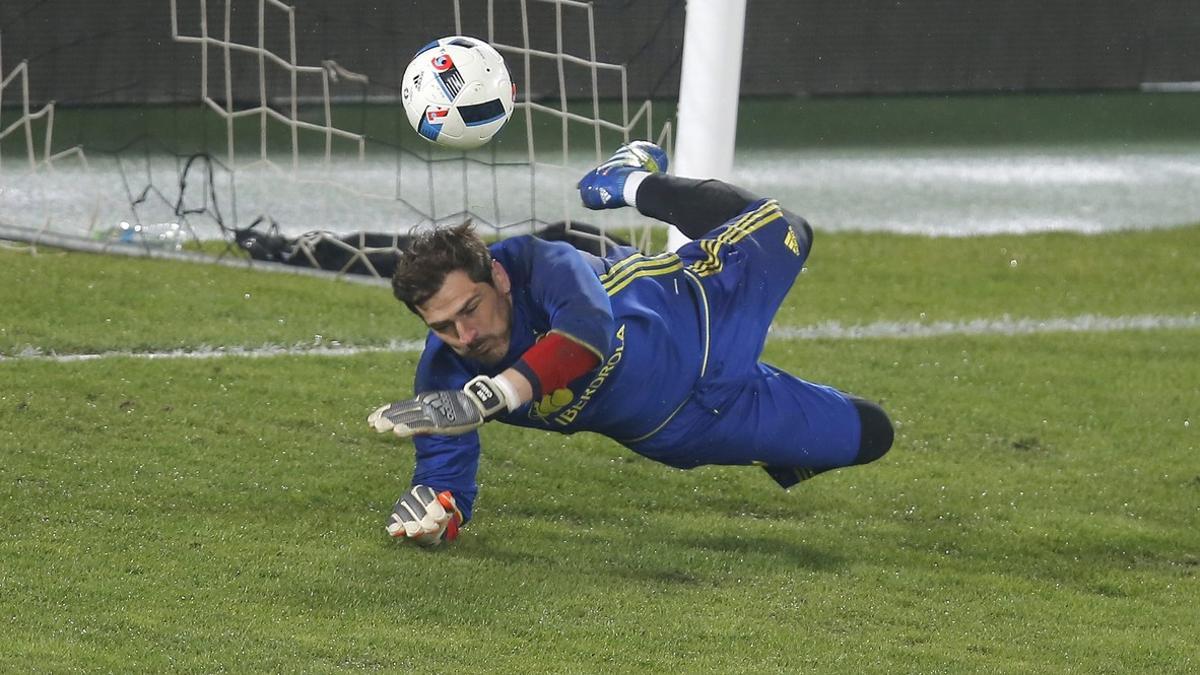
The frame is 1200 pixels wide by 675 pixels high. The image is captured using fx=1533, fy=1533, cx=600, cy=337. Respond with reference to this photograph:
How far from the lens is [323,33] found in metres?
11.3

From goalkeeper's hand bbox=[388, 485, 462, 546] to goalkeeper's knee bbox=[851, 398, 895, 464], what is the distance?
45.3 inches

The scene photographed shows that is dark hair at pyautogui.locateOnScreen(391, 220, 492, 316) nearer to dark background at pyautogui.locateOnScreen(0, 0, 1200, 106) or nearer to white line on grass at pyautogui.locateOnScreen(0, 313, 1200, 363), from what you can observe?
white line on grass at pyautogui.locateOnScreen(0, 313, 1200, 363)

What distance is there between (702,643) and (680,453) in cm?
69

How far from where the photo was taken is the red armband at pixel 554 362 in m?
3.36

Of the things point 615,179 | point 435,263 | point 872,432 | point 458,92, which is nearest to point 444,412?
point 435,263

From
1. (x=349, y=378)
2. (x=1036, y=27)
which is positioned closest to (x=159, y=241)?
(x=349, y=378)

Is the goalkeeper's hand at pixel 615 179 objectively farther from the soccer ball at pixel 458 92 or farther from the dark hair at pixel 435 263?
the dark hair at pixel 435 263

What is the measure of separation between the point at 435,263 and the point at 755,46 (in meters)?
9.61

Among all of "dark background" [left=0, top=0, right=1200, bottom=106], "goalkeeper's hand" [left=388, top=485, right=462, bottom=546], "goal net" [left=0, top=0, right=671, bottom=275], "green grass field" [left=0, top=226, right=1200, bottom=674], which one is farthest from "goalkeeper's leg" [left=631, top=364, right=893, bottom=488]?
"dark background" [left=0, top=0, right=1200, bottom=106]

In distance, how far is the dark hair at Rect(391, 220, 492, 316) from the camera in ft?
11.5

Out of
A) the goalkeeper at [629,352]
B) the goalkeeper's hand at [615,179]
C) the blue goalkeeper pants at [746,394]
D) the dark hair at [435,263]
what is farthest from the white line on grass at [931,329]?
the dark hair at [435,263]

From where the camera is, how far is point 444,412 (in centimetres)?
319

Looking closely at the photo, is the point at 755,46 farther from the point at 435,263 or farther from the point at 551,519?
the point at 435,263

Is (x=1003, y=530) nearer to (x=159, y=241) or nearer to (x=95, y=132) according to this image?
(x=159, y=241)
